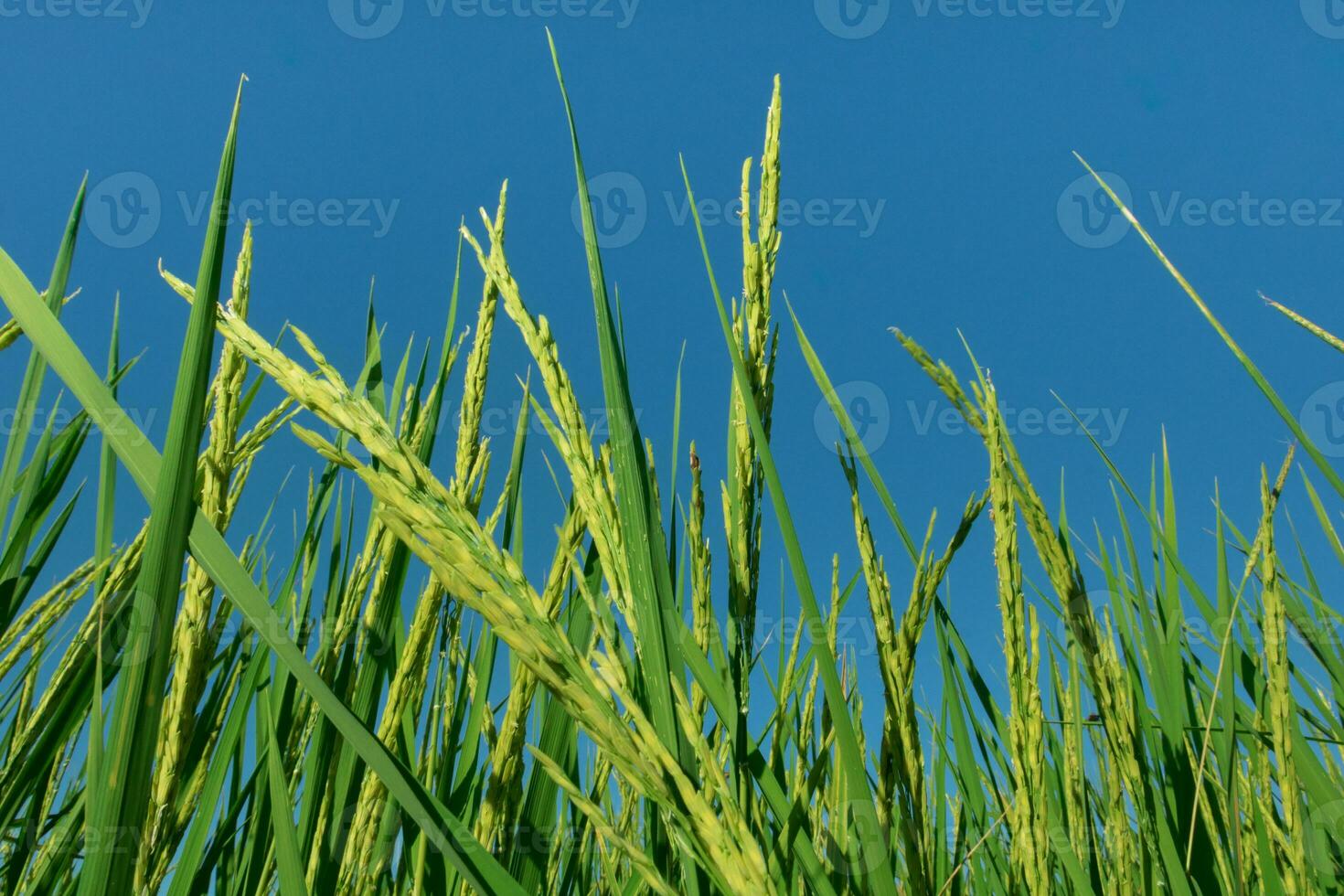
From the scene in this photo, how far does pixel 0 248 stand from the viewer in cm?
77

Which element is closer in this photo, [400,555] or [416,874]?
[416,874]

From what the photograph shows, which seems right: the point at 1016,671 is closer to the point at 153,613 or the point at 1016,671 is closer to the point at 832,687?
the point at 832,687

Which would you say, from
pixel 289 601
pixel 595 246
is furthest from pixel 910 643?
pixel 289 601

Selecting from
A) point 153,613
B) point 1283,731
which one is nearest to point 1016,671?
point 1283,731

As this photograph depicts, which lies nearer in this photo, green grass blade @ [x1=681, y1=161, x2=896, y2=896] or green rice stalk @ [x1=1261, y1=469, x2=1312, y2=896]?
green grass blade @ [x1=681, y1=161, x2=896, y2=896]

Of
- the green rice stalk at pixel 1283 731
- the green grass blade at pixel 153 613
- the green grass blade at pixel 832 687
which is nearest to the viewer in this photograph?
the green grass blade at pixel 153 613

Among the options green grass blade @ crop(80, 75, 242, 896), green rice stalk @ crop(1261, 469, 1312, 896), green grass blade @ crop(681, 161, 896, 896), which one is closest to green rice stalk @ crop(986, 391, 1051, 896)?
green grass blade @ crop(681, 161, 896, 896)

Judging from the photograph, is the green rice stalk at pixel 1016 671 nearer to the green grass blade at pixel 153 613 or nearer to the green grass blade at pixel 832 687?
the green grass blade at pixel 832 687

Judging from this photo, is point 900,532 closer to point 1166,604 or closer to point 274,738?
point 1166,604

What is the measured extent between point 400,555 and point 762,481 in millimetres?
563

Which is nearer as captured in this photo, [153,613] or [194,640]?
[153,613]

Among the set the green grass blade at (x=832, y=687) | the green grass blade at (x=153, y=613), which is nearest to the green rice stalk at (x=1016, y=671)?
the green grass blade at (x=832, y=687)

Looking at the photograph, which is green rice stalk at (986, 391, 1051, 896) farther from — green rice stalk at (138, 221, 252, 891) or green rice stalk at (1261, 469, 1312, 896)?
green rice stalk at (138, 221, 252, 891)

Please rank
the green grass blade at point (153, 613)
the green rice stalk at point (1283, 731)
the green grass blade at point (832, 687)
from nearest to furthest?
1. the green grass blade at point (153, 613)
2. the green grass blade at point (832, 687)
3. the green rice stalk at point (1283, 731)
